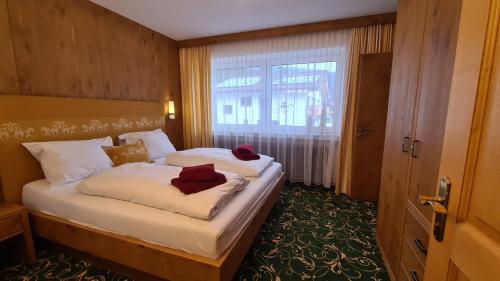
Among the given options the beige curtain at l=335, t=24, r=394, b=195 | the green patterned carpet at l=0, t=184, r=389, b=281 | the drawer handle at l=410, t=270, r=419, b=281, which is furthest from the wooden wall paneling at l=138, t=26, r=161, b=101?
the drawer handle at l=410, t=270, r=419, b=281

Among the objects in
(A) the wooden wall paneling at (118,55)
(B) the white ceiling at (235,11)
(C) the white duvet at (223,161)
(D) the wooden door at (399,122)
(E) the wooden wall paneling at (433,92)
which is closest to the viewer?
(E) the wooden wall paneling at (433,92)

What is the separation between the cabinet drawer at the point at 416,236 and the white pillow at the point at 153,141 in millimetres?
2760

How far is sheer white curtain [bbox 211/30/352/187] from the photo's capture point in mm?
3172

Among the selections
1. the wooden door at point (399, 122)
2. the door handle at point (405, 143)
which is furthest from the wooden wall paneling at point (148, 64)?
the door handle at point (405, 143)

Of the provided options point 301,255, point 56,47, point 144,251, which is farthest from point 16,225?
point 301,255

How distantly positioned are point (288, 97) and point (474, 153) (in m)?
2.91

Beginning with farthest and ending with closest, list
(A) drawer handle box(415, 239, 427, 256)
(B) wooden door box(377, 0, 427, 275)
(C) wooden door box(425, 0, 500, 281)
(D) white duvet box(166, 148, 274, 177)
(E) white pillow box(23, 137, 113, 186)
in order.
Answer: (D) white duvet box(166, 148, 274, 177) < (E) white pillow box(23, 137, 113, 186) < (B) wooden door box(377, 0, 427, 275) < (A) drawer handle box(415, 239, 427, 256) < (C) wooden door box(425, 0, 500, 281)

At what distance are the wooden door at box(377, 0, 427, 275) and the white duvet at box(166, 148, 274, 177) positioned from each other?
1188 mm

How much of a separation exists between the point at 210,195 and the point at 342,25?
9.57 ft

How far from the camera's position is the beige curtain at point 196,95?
3785 mm

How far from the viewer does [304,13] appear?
284 cm

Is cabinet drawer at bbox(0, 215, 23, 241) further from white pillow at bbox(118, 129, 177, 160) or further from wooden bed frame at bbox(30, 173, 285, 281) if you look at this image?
white pillow at bbox(118, 129, 177, 160)

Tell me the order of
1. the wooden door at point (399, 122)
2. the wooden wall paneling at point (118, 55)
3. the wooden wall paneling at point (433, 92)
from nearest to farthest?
1. the wooden wall paneling at point (433, 92)
2. the wooden door at point (399, 122)
3. the wooden wall paneling at point (118, 55)

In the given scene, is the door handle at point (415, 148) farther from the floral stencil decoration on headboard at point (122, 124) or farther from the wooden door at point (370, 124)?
the floral stencil decoration on headboard at point (122, 124)
